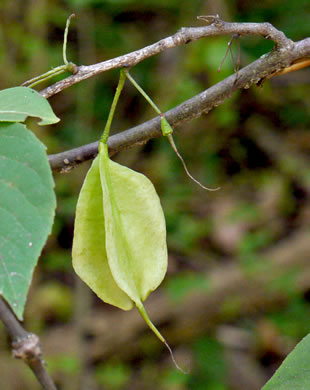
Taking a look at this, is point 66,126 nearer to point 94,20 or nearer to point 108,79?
point 108,79

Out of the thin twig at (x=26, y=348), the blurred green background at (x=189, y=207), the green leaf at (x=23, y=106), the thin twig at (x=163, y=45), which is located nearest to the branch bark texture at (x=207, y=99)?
the thin twig at (x=163, y=45)

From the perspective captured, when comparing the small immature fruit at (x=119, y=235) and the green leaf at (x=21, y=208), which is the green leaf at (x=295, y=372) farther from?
the green leaf at (x=21, y=208)

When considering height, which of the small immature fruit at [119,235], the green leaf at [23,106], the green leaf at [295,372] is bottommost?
the green leaf at [295,372]

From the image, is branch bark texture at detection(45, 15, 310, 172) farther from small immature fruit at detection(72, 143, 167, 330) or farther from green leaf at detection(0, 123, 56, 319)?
green leaf at detection(0, 123, 56, 319)

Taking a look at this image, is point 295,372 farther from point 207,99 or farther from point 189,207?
point 189,207

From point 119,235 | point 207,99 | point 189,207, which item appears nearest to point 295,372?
point 119,235
